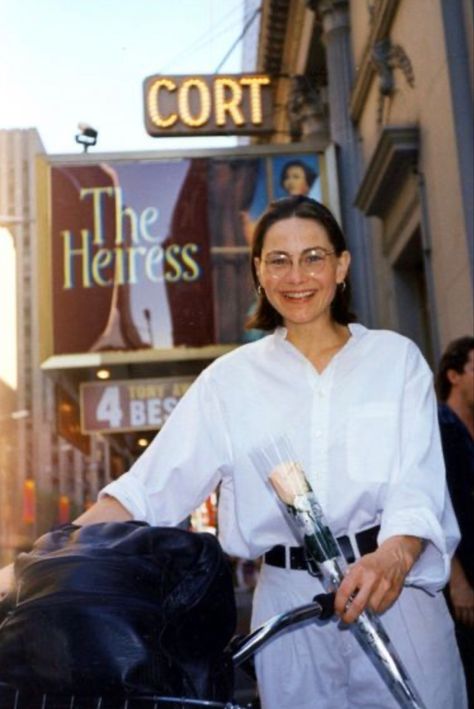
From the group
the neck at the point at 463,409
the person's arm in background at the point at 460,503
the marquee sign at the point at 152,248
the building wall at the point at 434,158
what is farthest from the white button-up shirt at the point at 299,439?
the marquee sign at the point at 152,248

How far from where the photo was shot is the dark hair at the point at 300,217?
219 cm

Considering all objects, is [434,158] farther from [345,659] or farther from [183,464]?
[345,659]

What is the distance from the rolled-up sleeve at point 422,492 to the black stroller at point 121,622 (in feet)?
1.16

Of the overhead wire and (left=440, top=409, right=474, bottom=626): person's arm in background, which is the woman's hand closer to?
(left=440, top=409, right=474, bottom=626): person's arm in background

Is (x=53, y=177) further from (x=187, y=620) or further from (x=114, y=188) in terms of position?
(x=187, y=620)

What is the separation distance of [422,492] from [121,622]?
0.81m

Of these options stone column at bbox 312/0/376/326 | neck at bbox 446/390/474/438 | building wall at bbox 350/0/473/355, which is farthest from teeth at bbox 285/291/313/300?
stone column at bbox 312/0/376/326

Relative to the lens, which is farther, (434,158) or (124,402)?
(124,402)

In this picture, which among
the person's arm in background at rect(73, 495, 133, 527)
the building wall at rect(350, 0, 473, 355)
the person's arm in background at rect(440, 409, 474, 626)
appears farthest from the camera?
the building wall at rect(350, 0, 473, 355)

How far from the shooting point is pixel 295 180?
13.0 meters

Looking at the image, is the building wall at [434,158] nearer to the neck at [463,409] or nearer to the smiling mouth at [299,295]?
the neck at [463,409]

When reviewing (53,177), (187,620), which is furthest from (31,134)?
(187,620)

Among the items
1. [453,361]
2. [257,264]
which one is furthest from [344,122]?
[257,264]

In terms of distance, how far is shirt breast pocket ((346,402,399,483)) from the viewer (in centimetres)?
201
